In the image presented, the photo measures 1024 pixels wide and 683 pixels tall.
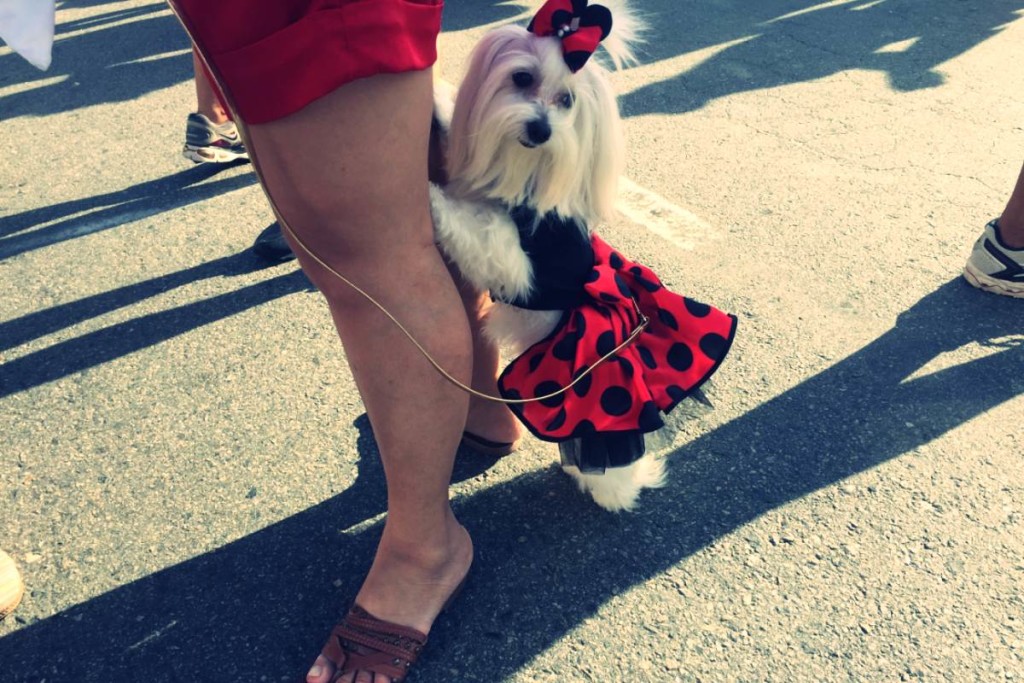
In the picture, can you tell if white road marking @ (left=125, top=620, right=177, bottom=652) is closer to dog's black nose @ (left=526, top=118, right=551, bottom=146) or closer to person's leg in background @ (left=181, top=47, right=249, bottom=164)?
dog's black nose @ (left=526, top=118, right=551, bottom=146)

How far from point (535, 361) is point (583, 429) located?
0.55ft

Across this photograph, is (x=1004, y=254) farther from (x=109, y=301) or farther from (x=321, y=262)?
(x=109, y=301)

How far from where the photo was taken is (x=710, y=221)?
2934 millimetres

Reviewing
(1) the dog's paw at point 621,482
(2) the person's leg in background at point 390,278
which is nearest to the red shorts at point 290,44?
(2) the person's leg in background at point 390,278

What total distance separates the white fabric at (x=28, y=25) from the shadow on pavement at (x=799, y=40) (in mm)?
3028

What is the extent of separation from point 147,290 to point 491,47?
1729 mm

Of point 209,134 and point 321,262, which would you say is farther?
point 209,134

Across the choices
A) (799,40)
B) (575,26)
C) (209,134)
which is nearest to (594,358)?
(575,26)

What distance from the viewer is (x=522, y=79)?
147 cm

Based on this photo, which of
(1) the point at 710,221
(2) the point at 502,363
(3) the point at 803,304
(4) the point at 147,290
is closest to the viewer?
(2) the point at 502,363

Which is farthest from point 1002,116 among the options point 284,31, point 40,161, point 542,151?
point 40,161

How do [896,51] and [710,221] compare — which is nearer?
[710,221]

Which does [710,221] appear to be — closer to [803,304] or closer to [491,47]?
[803,304]

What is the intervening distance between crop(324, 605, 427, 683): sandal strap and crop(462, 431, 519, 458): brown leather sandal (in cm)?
55
